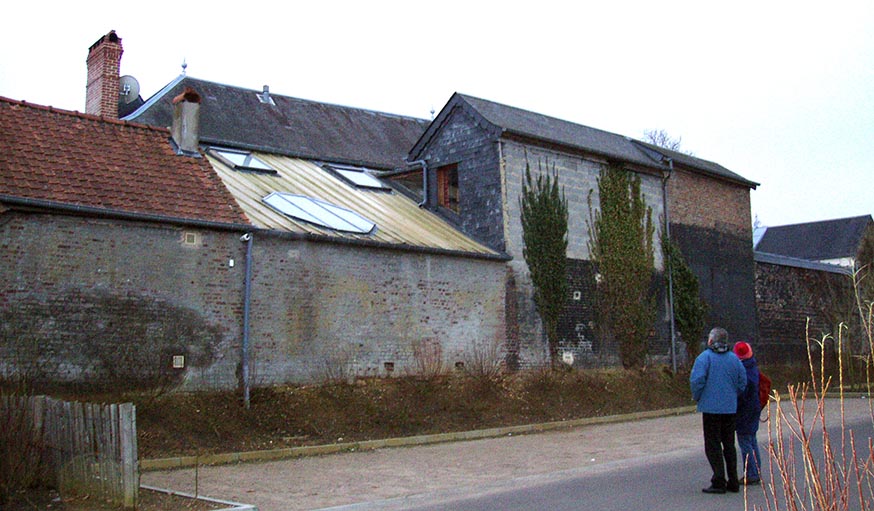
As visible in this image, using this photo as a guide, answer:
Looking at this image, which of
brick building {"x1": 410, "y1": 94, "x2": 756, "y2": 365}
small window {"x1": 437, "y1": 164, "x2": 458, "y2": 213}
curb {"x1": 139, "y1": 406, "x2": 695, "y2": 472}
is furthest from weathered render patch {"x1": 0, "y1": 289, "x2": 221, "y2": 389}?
small window {"x1": 437, "y1": 164, "x2": 458, "y2": 213}

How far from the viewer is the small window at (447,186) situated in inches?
900

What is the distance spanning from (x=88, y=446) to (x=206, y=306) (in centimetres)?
645

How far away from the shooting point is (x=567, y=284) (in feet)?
71.0

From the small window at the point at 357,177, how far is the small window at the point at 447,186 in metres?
1.42

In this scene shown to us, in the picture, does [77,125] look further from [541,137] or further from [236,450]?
[541,137]

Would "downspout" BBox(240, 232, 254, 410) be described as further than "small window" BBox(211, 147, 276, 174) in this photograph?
No

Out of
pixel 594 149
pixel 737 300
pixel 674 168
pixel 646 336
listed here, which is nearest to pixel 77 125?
pixel 594 149

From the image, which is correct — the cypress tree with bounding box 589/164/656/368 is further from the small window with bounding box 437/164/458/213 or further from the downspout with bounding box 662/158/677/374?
the small window with bounding box 437/164/458/213

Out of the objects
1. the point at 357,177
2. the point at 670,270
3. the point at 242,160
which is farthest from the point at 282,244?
the point at 670,270

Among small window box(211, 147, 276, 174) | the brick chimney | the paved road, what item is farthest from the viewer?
the brick chimney

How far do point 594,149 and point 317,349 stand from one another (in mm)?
10340

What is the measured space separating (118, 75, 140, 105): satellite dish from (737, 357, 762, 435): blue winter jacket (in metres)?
25.8

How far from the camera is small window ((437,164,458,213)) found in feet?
75.0

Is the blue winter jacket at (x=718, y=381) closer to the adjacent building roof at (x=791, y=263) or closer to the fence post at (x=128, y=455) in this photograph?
the fence post at (x=128, y=455)
